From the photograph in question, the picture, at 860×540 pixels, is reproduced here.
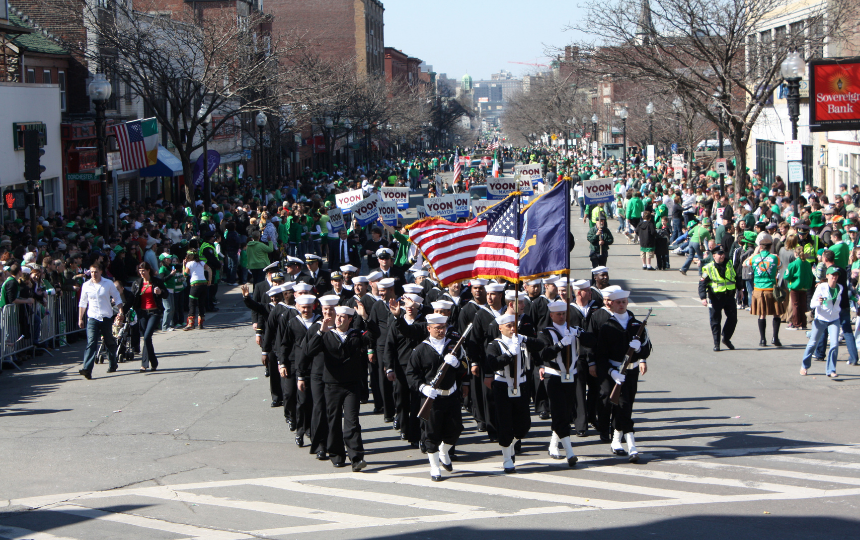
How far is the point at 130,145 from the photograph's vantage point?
2916 cm

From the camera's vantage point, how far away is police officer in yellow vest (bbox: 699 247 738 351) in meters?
15.5

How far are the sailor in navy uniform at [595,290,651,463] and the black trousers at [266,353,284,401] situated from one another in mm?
4298

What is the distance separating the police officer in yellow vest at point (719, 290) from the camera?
612 inches

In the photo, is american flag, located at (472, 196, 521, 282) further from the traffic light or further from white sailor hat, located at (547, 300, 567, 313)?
the traffic light

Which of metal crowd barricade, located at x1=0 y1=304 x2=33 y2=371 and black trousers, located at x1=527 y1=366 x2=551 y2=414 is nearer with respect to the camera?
black trousers, located at x1=527 y1=366 x2=551 y2=414

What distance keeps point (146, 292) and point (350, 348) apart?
21.6 ft

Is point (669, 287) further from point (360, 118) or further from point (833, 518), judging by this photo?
point (360, 118)

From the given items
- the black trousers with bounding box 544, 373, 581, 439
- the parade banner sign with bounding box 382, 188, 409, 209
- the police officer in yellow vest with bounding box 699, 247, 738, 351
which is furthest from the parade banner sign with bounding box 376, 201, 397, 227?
the black trousers with bounding box 544, 373, 581, 439

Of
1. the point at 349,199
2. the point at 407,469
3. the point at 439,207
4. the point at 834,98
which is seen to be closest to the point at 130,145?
the point at 349,199

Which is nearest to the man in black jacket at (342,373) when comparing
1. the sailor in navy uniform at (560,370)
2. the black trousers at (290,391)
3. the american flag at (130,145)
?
the black trousers at (290,391)

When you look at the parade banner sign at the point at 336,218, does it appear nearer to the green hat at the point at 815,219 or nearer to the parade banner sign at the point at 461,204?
the parade banner sign at the point at 461,204

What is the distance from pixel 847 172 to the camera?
107 feet

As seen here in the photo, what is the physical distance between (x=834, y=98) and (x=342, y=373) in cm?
1677

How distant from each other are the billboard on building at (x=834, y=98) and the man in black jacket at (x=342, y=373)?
15.6 metres
